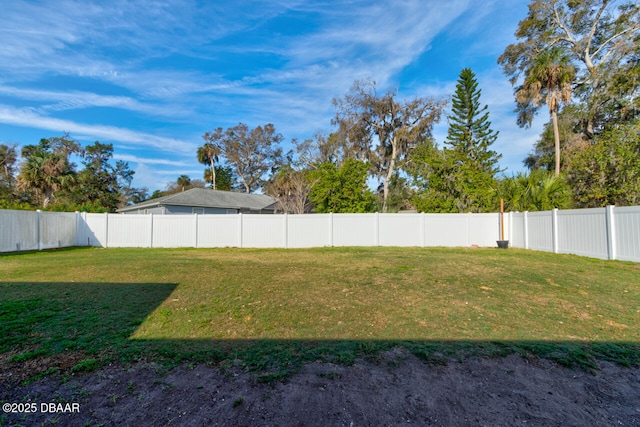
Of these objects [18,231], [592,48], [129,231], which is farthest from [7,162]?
[592,48]

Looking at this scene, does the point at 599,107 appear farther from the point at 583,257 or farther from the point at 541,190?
the point at 583,257

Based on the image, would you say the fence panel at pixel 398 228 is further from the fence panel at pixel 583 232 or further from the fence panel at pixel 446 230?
the fence panel at pixel 583 232

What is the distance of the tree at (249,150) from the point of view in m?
38.7

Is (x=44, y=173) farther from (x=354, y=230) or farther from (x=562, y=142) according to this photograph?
(x=562, y=142)

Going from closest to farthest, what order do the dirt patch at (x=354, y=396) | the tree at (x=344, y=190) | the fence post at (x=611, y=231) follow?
the dirt patch at (x=354, y=396) < the fence post at (x=611, y=231) < the tree at (x=344, y=190)

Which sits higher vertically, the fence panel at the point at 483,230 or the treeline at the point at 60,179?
the treeline at the point at 60,179

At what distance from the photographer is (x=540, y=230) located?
11391 millimetres

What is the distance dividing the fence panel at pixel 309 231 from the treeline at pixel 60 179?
11.6 m

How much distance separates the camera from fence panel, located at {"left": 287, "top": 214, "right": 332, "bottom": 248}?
1348cm

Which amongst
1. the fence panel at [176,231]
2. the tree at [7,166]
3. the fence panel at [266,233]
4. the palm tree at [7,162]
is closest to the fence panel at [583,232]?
the fence panel at [266,233]

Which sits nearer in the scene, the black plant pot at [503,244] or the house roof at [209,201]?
the black plant pot at [503,244]

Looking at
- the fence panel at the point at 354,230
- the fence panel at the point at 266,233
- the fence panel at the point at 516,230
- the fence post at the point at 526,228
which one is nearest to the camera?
the fence post at the point at 526,228

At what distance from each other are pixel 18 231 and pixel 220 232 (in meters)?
7.73

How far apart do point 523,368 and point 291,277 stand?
15.1ft
